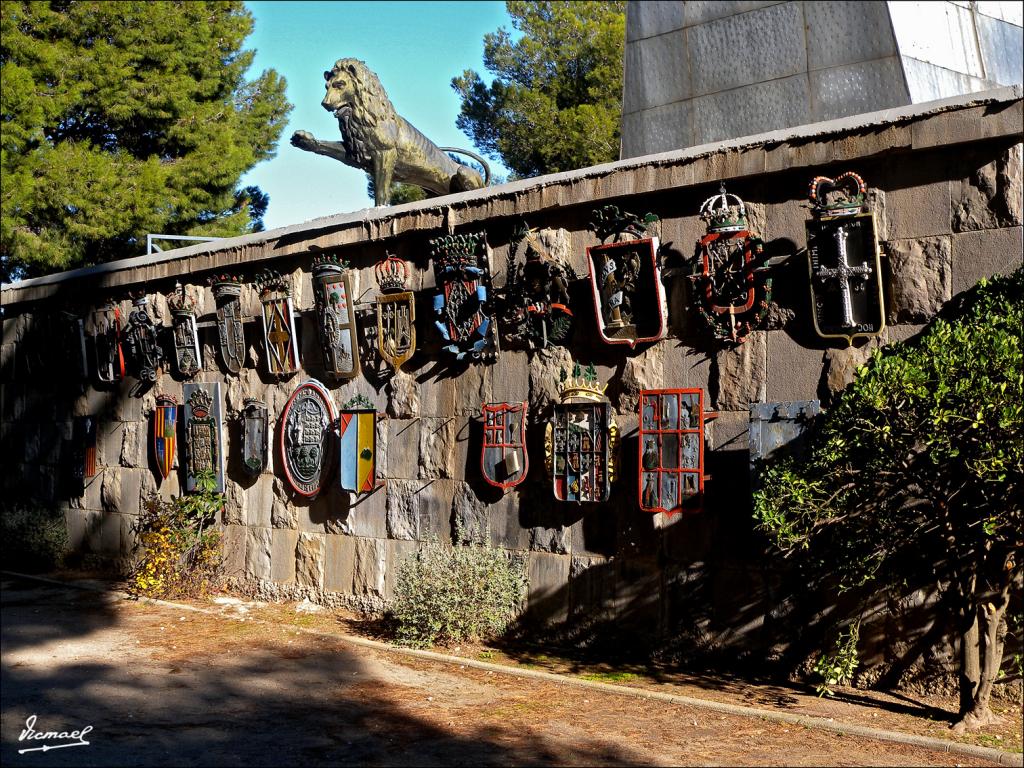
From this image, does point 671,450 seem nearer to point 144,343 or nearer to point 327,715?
point 327,715

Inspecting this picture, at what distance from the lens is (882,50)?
7.90 m

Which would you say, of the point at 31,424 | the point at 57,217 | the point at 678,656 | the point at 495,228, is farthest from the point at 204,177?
the point at 678,656

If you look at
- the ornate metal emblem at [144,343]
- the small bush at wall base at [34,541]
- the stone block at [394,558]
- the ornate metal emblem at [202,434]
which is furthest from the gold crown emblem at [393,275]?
the small bush at wall base at [34,541]

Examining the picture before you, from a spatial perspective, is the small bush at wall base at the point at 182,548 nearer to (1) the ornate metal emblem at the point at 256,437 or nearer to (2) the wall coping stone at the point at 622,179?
(1) the ornate metal emblem at the point at 256,437

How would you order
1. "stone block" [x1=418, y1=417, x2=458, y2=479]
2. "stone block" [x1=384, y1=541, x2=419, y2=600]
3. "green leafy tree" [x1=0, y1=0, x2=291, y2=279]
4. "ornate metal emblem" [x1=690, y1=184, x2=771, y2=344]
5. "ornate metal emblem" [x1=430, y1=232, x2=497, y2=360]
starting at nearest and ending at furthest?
"ornate metal emblem" [x1=690, y1=184, x2=771, y2=344] < "ornate metal emblem" [x1=430, y1=232, x2=497, y2=360] < "stone block" [x1=418, y1=417, x2=458, y2=479] < "stone block" [x1=384, y1=541, x2=419, y2=600] < "green leafy tree" [x1=0, y1=0, x2=291, y2=279]

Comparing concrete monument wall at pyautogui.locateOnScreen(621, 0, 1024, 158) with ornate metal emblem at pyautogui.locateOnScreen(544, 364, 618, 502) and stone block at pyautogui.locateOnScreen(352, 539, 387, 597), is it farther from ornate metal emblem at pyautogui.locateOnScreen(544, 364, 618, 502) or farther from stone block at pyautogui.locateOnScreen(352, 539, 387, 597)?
stone block at pyautogui.locateOnScreen(352, 539, 387, 597)

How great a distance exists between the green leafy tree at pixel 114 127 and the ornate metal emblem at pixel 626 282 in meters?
12.6

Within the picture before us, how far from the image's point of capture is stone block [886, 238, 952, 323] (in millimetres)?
6055

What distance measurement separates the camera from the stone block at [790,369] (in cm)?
648

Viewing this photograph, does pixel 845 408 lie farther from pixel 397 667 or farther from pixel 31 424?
pixel 31 424

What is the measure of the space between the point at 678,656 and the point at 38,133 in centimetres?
1463

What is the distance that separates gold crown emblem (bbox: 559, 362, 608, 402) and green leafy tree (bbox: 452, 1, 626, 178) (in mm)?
12025

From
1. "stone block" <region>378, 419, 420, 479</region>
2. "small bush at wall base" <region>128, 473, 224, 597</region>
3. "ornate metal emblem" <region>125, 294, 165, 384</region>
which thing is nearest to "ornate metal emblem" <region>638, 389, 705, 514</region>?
"stone block" <region>378, 419, 420, 479</region>

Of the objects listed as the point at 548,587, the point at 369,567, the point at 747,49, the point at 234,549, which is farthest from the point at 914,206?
the point at 234,549
